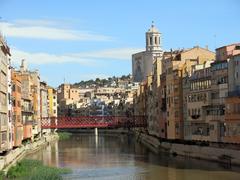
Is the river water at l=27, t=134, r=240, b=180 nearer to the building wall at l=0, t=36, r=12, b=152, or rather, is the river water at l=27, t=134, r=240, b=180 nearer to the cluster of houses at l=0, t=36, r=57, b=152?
the cluster of houses at l=0, t=36, r=57, b=152

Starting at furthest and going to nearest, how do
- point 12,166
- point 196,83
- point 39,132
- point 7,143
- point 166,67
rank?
point 39,132, point 166,67, point 196,83, point 7,143, point 12,166

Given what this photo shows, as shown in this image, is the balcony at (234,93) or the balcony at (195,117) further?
the balcony at (195,117)

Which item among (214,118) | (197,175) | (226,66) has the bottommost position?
(197,175)

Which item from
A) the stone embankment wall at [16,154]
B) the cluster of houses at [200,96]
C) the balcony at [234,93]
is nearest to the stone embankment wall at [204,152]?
the cluster of houses at [200,96]

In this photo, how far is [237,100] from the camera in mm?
49750

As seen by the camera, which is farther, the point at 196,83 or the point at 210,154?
the point at 196,83

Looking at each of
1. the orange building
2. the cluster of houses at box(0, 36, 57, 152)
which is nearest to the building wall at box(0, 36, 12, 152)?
the cluster of houses at box(0, 36, 57, 152)

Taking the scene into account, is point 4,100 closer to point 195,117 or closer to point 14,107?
point 14,107

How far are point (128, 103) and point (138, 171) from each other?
368 feet

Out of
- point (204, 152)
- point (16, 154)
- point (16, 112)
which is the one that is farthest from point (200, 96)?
point (16, 112)

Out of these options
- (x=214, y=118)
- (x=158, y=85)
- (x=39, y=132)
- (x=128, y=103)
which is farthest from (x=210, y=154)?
(x=128, y=103)

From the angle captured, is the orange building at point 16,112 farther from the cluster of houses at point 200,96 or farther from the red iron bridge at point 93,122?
the red iron bridge at point 93,122

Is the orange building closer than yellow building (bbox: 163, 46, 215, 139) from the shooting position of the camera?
Yes

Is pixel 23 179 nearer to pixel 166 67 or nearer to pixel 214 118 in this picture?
pixel 214 118
